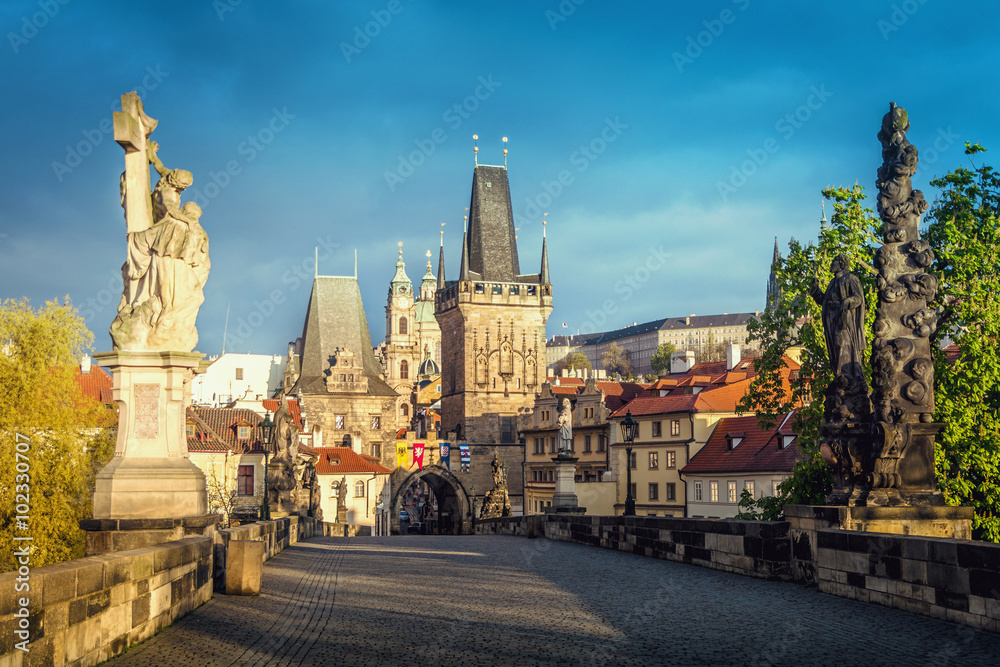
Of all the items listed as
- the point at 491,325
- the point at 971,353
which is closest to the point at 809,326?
the point at 971,353

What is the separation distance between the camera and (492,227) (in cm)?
10456

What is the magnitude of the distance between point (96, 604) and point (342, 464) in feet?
226

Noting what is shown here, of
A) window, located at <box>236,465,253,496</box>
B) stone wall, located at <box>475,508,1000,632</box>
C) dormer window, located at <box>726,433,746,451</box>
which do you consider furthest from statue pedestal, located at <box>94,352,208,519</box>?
window, located at <box>236,465,253,496</box>

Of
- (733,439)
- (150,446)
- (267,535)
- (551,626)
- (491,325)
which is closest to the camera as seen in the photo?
(551,626)

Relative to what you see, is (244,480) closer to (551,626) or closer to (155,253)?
(155,253)

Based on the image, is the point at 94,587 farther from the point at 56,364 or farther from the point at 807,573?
the point at 56,364

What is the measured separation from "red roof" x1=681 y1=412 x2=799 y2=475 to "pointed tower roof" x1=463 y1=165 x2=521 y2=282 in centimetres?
4730

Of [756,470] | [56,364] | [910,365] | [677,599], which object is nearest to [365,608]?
[677,599]

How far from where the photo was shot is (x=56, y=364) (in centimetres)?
3353

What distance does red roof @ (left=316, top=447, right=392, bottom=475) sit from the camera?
7269 cm

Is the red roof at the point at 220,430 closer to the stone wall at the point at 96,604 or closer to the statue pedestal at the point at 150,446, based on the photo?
the statue pedestal at the point at 150,446

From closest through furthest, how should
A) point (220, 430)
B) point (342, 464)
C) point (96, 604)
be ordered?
point (96, 604) → point (220, 430) → point (342, 464)

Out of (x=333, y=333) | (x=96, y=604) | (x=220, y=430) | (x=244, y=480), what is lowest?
(x=244, y=480)

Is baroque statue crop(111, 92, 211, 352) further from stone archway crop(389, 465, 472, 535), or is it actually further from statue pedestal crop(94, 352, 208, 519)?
stone archway crop(389, 465, 472, 535)
